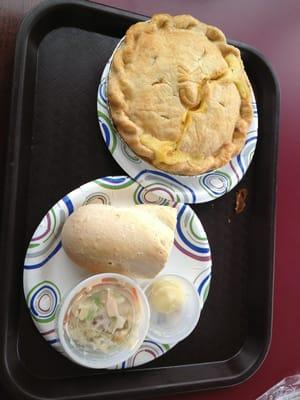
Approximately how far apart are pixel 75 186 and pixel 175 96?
0.90ft

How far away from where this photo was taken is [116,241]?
83cm

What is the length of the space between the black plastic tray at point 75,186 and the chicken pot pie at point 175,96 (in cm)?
6

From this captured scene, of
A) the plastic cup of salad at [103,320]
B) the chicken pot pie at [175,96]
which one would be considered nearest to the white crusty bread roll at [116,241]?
the plastic cup of salad at [103,320]

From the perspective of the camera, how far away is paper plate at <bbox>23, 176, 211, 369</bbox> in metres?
0.82

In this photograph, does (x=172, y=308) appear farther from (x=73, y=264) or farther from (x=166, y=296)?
(x=73, y=264)

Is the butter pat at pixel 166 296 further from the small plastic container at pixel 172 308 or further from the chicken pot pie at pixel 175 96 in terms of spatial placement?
the chicken pot pie at pixel 175 96

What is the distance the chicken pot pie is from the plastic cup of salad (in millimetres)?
263

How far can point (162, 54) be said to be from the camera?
94 centimetres

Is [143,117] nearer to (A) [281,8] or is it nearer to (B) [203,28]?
(B) [203,28]

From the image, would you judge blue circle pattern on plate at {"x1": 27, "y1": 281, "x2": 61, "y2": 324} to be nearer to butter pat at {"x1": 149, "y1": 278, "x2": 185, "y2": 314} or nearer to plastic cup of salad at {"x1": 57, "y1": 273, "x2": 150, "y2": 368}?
plastic cup of salad at {"x1": 57, "y1": 273, "x2": 150, "y2": 368}

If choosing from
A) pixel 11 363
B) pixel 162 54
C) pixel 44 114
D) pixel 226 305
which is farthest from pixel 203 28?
pixel 11 363

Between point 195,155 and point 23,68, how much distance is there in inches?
15.0

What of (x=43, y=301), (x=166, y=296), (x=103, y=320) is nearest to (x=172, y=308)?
(x=166, y=296)

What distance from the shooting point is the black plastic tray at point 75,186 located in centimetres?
83
